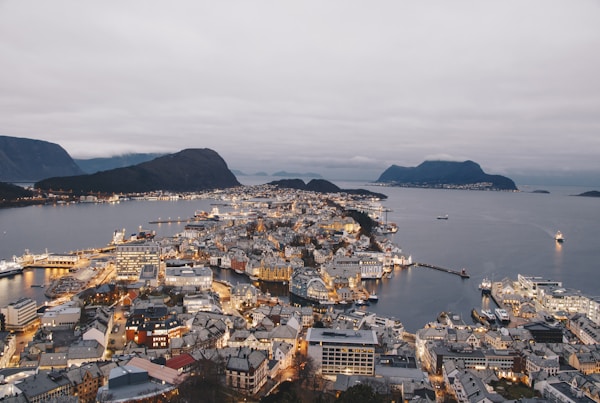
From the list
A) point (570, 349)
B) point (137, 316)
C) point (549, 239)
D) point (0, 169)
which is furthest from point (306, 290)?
point (0, 169)

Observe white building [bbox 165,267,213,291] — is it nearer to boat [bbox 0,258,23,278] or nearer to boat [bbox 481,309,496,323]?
boat [bbox 0,258,23,278]

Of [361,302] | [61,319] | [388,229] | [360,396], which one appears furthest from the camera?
[388,229]

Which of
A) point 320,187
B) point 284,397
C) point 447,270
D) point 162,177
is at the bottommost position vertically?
point 447,270

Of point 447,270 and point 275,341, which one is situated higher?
point 275,341

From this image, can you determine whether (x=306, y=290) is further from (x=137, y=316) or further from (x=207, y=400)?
(x=207, y=400)

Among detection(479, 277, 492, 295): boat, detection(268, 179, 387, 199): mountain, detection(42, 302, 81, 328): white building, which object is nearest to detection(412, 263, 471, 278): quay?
detection(479, 277, 492, 295): boat

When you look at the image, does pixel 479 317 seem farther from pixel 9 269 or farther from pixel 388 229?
pixel 388 229

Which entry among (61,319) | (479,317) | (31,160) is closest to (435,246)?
(479,317)
